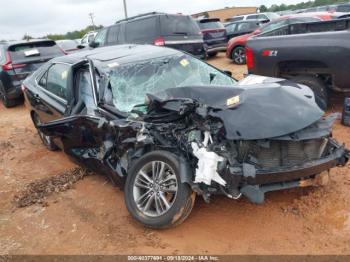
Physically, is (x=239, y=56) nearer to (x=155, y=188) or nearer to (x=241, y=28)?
(x=241, y=28)

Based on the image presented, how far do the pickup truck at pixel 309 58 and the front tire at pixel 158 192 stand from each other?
2.69m

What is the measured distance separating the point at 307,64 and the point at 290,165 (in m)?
2.94

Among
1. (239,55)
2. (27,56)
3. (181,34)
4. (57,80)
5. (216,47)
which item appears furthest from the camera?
(216,47)

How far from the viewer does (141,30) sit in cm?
1036

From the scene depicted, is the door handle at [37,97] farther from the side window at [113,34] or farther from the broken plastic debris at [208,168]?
the side window at [113,34]

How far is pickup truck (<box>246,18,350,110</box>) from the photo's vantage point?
512cm

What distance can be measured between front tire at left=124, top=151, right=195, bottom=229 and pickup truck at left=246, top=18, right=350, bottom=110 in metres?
2.69

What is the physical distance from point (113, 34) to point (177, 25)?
2.25 metres

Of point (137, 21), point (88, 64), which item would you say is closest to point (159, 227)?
point (88, 64)

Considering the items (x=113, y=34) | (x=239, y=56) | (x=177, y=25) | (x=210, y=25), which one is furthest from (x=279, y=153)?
(x=210, y=25)

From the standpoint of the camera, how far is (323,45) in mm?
5223

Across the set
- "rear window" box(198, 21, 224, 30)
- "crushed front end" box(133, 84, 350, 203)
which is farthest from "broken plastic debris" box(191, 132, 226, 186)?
"rear window" box(198, 21, 224, 30)

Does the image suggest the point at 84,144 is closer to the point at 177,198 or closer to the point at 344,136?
the point at 177,198

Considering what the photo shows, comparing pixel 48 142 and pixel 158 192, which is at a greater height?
pixel 158 192
